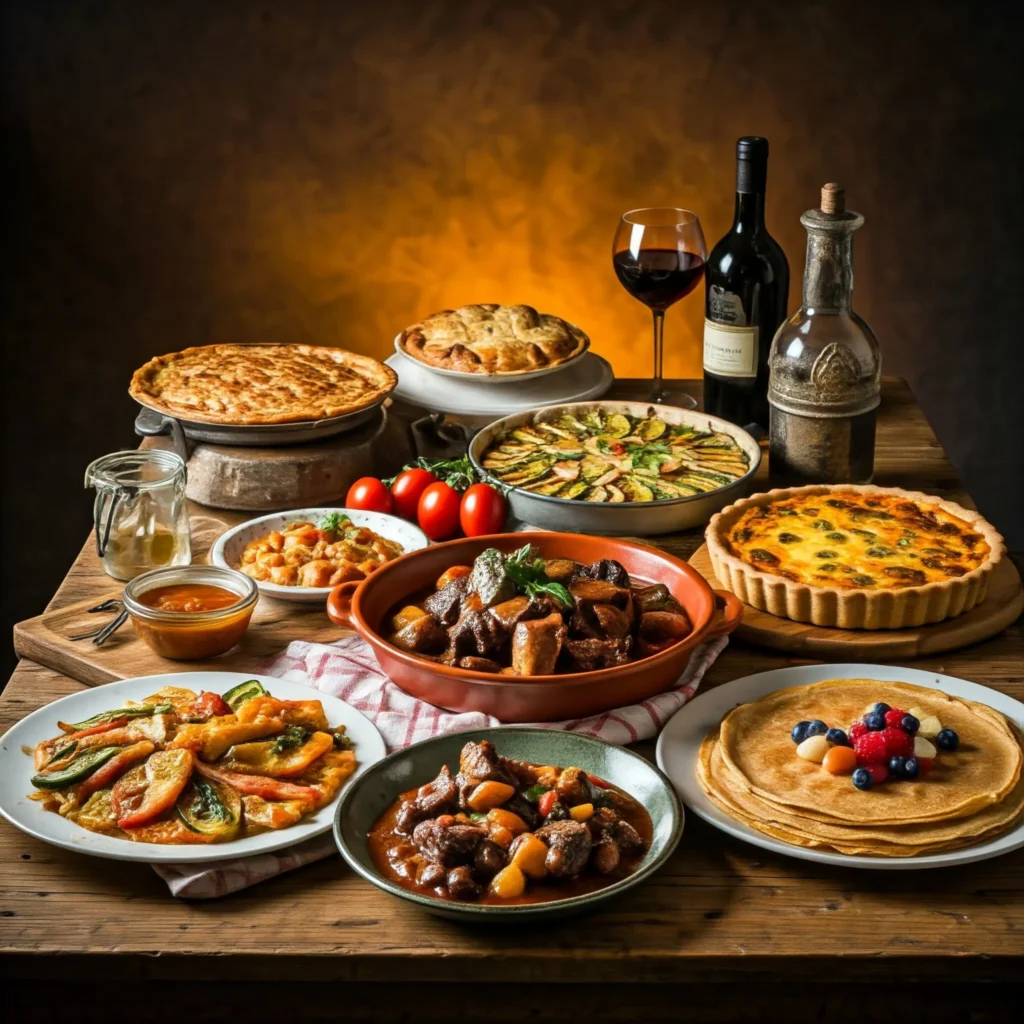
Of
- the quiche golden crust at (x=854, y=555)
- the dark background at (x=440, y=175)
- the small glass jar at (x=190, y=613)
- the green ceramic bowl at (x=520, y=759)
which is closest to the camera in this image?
the green ceramic bowl at (x=520, y=759)

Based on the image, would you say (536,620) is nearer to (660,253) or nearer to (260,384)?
(260,384)

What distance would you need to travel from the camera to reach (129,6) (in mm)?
4754

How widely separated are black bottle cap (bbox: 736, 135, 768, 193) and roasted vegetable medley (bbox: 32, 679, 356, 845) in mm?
1703

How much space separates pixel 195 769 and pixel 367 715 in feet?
1.08

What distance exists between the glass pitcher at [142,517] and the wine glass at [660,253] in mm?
1238

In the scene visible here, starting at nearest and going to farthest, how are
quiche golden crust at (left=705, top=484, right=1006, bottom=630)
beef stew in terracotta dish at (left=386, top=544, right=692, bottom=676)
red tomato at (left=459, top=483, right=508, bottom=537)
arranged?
1. beef stew in terracotta dish at (left=386, top=544, right=692, bottom=676)
2. quiche golden crust at (left=705, top=484, right=1006, bottom=630)
3. red tomato at (left=459, top=483, right=508, bottom=537)

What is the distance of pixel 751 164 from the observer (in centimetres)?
321

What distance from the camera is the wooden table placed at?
5.75 ft

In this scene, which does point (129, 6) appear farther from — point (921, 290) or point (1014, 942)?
point (1014, 942)

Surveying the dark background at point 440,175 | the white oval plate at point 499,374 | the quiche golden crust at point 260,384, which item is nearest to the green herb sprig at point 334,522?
the quiche golden crust at point 260,384

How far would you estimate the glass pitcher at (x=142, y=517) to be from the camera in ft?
9.17

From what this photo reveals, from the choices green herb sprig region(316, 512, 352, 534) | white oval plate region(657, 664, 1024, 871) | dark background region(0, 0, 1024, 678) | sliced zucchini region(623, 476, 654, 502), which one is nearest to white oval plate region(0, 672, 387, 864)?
white oval plate region(657, 664, 1024, 871)

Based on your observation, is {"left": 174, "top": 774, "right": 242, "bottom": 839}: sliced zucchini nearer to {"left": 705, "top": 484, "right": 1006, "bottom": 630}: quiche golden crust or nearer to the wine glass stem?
{"left": 705, "top": 484, "right": 1006, "bottom": 630}: quiche golden crust

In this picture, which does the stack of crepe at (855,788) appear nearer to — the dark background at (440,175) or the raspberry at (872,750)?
the raspberry at (872,750)
